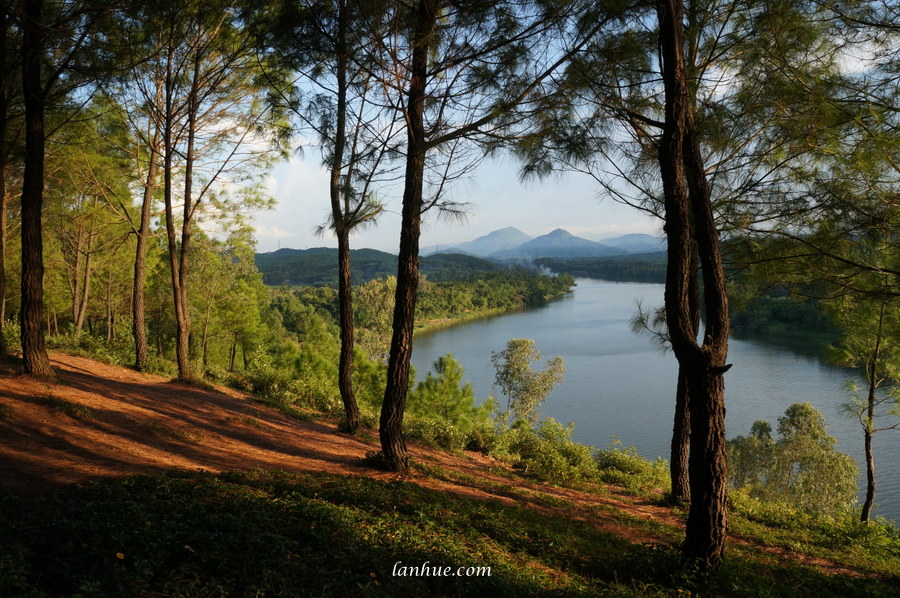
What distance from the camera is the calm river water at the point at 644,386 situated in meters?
18.1

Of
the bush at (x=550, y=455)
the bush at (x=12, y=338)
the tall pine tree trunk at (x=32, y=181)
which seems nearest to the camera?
the tall pine tree trunk at (x=32, y=181)

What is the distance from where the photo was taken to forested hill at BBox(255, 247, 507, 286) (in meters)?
62.5

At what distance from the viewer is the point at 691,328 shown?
137 inches

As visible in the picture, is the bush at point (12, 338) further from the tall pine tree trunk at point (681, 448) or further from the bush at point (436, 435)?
the tall pine tree trunk at point (681, 448)

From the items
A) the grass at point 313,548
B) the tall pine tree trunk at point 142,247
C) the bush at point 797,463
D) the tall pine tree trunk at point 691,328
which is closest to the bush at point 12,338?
the tall pine tree trunk at point 142,247

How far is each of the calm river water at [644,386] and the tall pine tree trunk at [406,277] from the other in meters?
5.75

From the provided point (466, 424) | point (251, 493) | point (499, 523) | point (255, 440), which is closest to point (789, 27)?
point (499, 523)

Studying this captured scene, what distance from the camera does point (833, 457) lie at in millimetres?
15625

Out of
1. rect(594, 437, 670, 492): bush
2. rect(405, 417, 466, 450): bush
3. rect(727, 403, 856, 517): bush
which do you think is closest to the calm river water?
rect(727, 403, 856, 517): bush

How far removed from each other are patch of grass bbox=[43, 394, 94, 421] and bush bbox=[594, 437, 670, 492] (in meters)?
5.73

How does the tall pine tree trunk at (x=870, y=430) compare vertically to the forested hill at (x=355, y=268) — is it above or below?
below

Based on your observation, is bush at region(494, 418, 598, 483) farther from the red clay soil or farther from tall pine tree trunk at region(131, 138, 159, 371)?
tall pine tree trunk at region(131, 138, 159, 371)

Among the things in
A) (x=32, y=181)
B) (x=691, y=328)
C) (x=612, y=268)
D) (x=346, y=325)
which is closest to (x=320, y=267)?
(x=612, y=268)

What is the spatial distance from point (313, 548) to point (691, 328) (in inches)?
103
